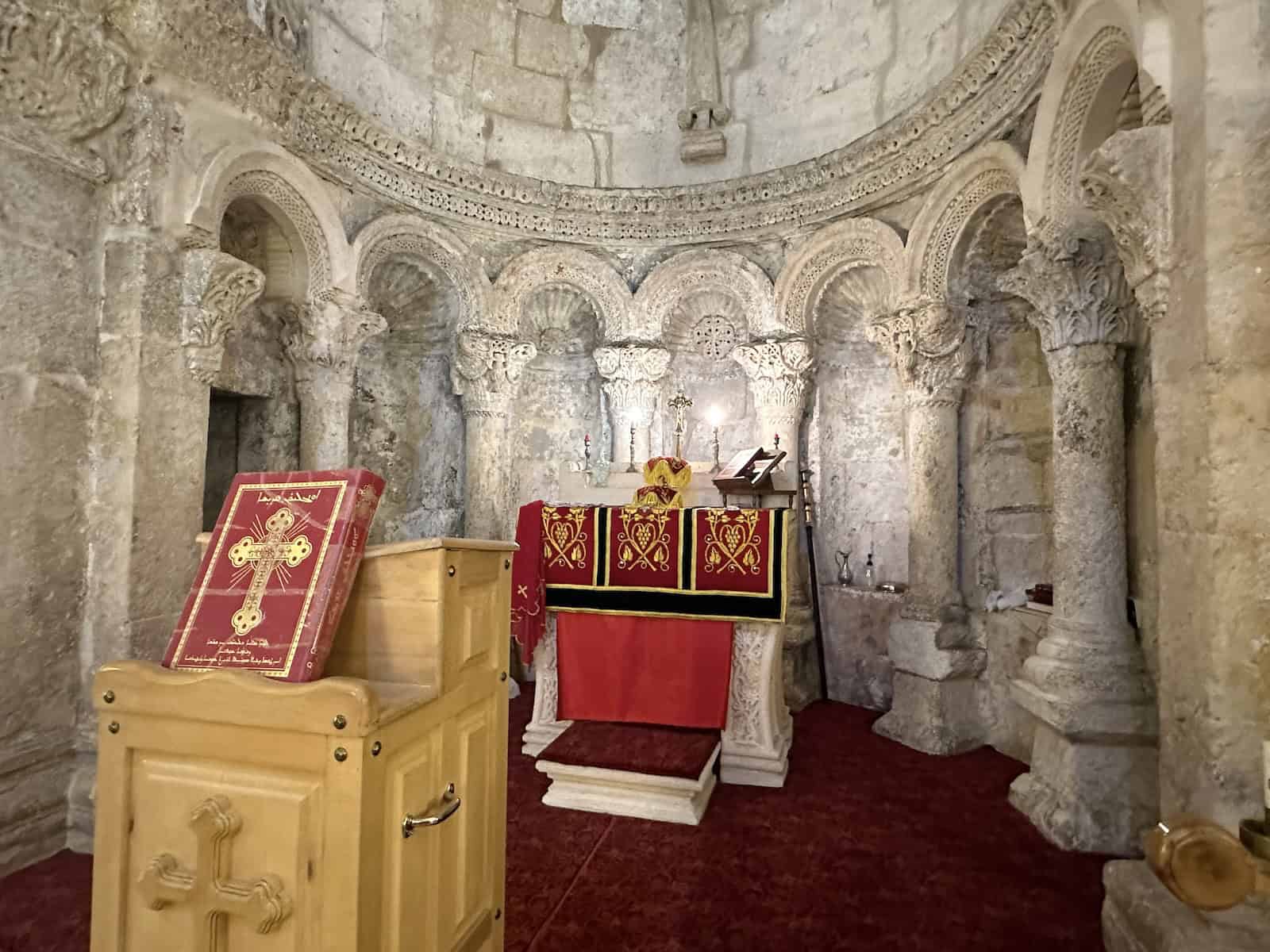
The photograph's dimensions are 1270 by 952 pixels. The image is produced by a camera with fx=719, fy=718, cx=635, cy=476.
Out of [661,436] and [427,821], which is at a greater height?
[661,436]

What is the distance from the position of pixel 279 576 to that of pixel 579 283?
17.4ft

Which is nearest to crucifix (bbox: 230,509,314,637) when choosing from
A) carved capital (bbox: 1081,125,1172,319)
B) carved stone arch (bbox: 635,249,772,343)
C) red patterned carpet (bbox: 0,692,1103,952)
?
red patterned carpet (bbox: 0,692,1103,952)

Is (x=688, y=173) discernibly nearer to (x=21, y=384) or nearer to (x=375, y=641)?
(x=21, y=384)

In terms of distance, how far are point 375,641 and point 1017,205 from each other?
4814 millimetres

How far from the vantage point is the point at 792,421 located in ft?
20.3

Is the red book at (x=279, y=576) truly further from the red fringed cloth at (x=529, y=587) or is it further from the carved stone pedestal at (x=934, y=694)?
the carved stone pedestal at (x=934, y=694)

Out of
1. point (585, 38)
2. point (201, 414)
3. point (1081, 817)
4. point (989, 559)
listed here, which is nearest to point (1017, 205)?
point (989, 559)

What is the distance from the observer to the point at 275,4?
15.5 feet

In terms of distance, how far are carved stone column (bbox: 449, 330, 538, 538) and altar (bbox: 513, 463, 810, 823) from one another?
2053 mm

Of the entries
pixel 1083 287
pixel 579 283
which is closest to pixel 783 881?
pixel 1083 287

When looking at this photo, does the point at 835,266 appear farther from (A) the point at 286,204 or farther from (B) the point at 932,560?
(A) the point at 286,204

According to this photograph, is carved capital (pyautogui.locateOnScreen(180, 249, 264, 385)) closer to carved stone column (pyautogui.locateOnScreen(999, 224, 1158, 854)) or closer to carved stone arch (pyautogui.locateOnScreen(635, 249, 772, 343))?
carved stone arch (pyautogui.locateOnScreen(635, 249, 772, 343))

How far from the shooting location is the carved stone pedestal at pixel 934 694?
16.1ft

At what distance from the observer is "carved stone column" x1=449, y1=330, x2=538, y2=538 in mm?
6273
